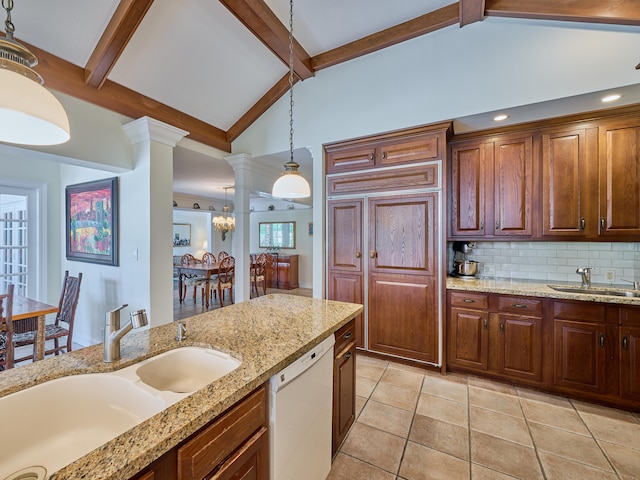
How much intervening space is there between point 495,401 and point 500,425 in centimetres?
33

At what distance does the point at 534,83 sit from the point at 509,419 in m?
2.68

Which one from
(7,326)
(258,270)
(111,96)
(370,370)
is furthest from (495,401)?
(258,270)

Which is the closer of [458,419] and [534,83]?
[458,419]

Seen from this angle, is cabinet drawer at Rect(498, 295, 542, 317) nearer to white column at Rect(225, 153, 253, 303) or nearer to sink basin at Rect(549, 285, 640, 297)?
sink basin at Rect(549, 285, 640, 297)

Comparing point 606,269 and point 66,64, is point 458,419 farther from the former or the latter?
point 66,64

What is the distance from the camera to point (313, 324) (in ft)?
5.22

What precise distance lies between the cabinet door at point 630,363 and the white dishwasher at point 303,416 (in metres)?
2.35

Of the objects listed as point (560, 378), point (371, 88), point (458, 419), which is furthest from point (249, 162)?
point (560, 378)

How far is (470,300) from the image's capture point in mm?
2631

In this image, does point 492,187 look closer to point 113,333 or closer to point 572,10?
point 572,10

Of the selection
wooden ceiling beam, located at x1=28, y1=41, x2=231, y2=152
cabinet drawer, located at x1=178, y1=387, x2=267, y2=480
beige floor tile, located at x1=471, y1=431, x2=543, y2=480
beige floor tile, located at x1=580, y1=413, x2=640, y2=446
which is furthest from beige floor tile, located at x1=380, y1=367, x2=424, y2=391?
wooden ceiling beam, located at x1=28, y1=41, x2=231, y2=152

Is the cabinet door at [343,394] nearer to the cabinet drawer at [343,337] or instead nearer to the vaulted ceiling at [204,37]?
the cabinet drawer at [343,337]

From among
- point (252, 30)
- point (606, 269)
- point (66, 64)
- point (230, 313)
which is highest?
point (252, 30)

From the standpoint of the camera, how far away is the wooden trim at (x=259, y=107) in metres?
3.40
